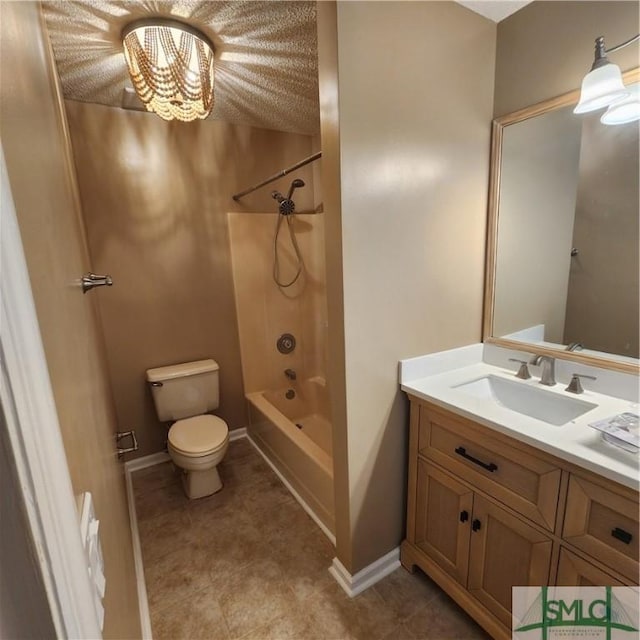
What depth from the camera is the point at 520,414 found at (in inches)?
48.6

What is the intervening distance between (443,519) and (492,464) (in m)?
0.41

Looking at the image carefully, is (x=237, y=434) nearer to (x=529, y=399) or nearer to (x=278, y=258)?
(x=278, y=258)

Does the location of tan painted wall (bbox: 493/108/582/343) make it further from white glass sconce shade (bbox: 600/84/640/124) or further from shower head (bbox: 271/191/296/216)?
shower head (bbox: 271/191/296/216)

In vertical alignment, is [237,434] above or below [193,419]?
below

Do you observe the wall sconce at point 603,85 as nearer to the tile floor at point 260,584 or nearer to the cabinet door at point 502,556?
the cabinet door at point 502,556

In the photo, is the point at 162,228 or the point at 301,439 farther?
the point at 162,228

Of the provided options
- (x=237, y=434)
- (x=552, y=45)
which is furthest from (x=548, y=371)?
(x=237, y=434)

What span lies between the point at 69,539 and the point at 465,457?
1302 mm

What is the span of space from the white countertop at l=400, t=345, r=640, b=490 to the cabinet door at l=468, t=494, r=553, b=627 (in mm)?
323

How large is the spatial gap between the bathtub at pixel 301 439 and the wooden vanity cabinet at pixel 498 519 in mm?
481


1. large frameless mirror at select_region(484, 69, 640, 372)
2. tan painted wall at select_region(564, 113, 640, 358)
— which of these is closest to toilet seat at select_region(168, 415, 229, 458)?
large frameless mirror at select_region(484, 69, 640, 372)

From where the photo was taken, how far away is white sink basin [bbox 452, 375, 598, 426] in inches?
52.7

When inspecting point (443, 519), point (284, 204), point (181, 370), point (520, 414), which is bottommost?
point (443, 519)

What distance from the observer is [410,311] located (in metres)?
1.50
